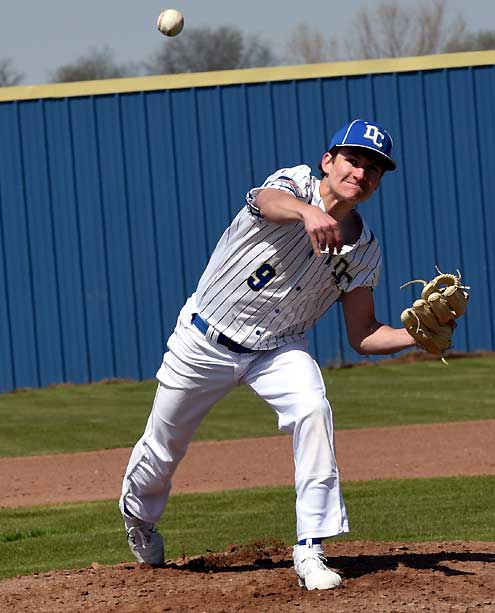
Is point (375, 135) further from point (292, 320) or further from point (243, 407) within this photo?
point (243, 407)

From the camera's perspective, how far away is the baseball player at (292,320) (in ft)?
16.7

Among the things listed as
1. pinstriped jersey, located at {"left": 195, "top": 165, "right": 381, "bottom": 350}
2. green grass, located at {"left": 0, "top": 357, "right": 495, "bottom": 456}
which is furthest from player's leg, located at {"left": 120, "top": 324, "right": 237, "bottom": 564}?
green grass, located at {"left": 0, "top": 357, "right": 495, "bottom": 456}

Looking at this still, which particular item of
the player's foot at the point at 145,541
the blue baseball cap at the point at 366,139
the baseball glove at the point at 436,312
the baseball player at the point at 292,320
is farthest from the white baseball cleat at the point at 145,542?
the blue baseball cap at the point at 366,139

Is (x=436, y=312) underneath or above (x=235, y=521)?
above

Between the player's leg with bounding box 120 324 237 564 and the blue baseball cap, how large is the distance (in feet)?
3.24

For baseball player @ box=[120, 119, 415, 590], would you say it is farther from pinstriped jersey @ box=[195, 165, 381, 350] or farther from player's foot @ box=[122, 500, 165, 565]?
player's foot @ box=[122, 500, 165, 565]

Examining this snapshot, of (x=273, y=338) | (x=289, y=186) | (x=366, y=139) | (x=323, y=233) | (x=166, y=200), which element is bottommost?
(x=273, y=338)

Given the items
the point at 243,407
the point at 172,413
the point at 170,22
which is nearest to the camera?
the point at 172,413

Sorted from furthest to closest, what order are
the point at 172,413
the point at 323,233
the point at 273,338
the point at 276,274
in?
1. the point at 172,413
2. the point at 273,338
3. the point at 276,274
4. the point at 323,233

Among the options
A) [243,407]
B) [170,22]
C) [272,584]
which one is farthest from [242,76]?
[272,584]

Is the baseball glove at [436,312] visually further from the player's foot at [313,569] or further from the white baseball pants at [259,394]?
the player's foot at [313,569]

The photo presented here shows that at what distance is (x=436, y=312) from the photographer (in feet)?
17.2

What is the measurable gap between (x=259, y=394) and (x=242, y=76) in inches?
515

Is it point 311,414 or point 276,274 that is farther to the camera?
point 276,274
